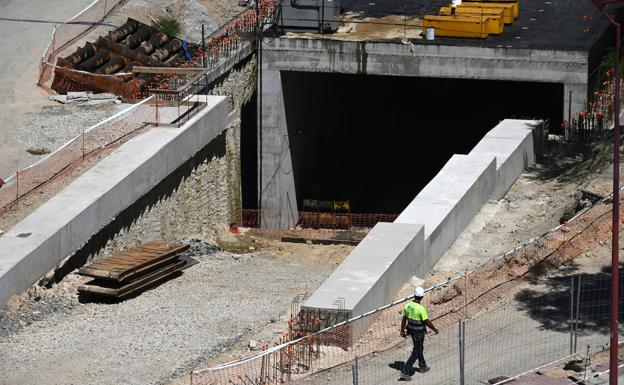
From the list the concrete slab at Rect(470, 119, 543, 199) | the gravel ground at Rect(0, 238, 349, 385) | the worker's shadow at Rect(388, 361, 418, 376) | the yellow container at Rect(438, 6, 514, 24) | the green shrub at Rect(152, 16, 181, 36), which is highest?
the yellow container at Rect(438, 6, 514, 24)

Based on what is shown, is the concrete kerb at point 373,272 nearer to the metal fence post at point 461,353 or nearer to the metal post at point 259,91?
the metal fence post at point 461,353

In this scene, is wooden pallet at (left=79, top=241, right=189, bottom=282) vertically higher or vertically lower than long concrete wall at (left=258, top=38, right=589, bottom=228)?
lower

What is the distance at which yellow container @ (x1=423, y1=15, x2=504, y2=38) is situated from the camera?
138 feet

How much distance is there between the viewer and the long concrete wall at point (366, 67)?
40688 millimetres

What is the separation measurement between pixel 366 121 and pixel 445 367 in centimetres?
3168

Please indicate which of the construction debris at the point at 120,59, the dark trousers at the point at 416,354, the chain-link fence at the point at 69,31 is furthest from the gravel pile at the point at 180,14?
the dark trousers at the point at 416,354

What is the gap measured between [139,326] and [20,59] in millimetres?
17401

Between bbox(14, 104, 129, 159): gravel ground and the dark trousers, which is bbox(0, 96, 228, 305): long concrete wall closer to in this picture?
bbox(14, 104, 129, 159): gravel ground

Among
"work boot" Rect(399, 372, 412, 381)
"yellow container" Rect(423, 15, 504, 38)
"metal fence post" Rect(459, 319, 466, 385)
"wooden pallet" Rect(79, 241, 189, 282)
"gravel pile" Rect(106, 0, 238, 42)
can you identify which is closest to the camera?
"metal fence post" Rect(459, 319, 466, 385)

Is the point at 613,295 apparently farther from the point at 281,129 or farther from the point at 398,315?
the point at 281,129

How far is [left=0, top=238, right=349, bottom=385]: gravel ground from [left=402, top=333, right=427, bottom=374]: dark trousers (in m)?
5.25

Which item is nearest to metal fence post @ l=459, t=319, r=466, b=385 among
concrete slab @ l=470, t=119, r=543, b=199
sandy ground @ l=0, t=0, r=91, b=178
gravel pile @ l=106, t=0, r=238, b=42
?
concrete slab @ l=470, t=119, r=543, b=199

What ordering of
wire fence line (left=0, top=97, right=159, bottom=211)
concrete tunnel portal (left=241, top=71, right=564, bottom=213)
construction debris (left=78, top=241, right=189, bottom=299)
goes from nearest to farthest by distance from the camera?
1. construction debris (left=78, top=241, right=189, bottom=299)
2. wire fence line (left=0, top=97, right=159, bottom=211)
3. concrete tunnel portal (left=241, top=71, right=564, bottom=213)

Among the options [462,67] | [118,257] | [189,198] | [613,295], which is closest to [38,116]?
[189,198]
